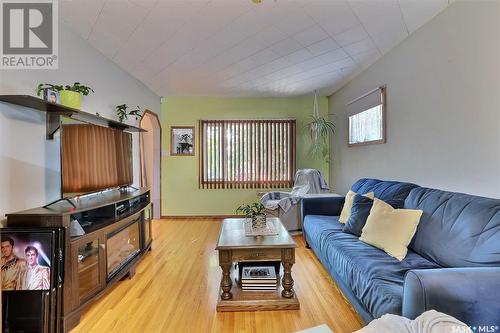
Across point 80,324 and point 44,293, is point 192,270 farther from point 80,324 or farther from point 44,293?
point 44,293

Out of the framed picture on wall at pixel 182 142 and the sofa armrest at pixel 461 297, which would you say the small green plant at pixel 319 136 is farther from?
the sofa armrest at pixel 461 297

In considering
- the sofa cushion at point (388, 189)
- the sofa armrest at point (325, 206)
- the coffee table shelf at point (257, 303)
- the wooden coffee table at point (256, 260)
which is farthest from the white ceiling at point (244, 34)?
the coffee table shelf at point (257, 303)

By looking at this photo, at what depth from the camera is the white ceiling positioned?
2334mm

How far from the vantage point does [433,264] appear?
6.16ft

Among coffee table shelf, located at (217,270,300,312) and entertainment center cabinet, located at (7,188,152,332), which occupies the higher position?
entertainment center cabinet, located at (7,188,152,332)

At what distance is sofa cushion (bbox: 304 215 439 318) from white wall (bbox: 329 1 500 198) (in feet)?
2.77

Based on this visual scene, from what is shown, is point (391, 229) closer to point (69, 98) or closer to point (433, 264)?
point (433, 264)

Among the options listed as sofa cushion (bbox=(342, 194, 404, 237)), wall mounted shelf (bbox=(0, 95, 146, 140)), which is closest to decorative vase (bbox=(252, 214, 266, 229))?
sofa cushion (bbox=(342, 194, 404, 237))

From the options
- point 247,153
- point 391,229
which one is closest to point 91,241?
point 391,229

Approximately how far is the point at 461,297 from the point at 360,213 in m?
1.41

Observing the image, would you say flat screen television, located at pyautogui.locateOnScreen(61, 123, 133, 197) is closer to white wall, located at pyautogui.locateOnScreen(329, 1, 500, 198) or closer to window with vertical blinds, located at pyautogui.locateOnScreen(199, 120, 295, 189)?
window with vertical blinds, located at pyautogui.locateOnScreen(199, 120, 295, 189)

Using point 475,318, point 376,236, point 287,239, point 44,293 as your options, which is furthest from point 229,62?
point 475,318

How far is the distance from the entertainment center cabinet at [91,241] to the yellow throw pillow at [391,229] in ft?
7.32

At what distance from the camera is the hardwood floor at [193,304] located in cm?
198
